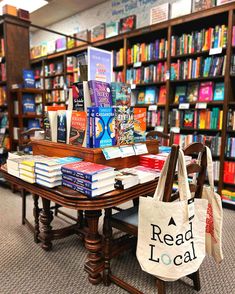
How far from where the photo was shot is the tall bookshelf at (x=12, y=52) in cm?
317

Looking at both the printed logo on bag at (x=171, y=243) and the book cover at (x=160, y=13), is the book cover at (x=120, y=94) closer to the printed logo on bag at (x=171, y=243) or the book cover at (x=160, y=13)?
the printed logo on bag at (x=171, y=243)

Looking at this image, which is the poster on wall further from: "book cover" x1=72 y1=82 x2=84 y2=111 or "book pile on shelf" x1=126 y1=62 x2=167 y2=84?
"book pile on shelf" x1=126 y1=62 x2=167 y2=84

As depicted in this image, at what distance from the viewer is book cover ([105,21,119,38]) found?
141 inches

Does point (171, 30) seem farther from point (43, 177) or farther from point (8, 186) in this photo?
point (8, 186)

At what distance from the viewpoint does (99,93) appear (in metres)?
1.48

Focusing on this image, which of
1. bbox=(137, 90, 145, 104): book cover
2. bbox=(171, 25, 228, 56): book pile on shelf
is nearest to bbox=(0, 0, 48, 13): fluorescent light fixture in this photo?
bbox=(137, 90, 145, 104): book cover

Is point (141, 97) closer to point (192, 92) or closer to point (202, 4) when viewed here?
point (192, 92)

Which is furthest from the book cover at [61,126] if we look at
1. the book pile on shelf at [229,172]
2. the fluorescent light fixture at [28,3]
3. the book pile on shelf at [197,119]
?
the fluorescent light fixture at [28,3]

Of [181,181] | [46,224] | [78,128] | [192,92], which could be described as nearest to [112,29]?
[192,92]

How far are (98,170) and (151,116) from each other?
2416 mm

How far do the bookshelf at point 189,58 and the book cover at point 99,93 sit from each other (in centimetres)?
176

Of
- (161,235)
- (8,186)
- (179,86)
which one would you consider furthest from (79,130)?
(8,186)

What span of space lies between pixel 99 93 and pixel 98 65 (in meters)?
0.31

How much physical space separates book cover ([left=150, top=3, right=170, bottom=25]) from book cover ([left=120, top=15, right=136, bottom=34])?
12.9 inches
